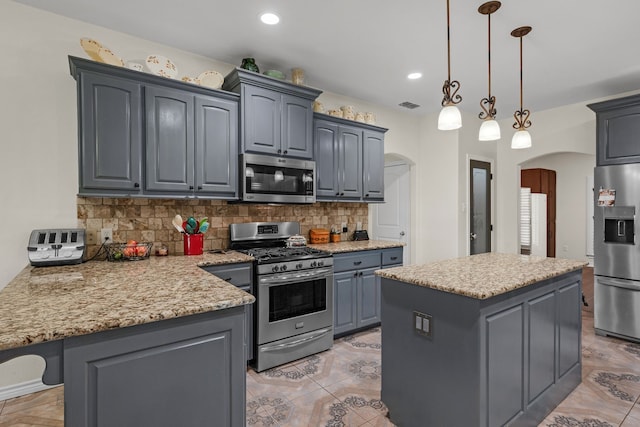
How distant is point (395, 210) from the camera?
17.8 feet

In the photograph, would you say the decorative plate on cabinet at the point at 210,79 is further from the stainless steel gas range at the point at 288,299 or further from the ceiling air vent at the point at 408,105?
the ceiling air vent at the point at 408,105

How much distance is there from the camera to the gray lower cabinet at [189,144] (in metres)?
2.66

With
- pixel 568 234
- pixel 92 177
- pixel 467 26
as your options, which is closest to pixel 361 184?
pixel 467 26

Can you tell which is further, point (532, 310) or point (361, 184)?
point (361, 184)

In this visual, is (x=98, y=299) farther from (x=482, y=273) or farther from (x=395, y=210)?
(x=395, y=210)

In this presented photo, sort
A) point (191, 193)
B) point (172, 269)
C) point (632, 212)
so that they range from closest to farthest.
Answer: point (172, 269) < point (191, 193) < point (632, 212)

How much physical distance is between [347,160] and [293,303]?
1.79 meters

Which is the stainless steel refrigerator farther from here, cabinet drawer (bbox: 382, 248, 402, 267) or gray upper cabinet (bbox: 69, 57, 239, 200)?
gray upper cabinet (bbox: 69, 57, 239, 200)

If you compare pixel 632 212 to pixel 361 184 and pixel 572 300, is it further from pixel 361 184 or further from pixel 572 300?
pixel 361 184

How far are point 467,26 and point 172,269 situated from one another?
2895mm

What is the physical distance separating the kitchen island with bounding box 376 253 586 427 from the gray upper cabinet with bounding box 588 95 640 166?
1.96 meters

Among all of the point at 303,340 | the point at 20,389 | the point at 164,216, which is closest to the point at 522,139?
the point at 303,340

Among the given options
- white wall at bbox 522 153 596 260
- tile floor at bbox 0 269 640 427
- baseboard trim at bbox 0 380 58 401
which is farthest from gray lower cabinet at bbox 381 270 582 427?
white wall at bbox 522 153 596 260

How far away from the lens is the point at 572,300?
248 centimetres
